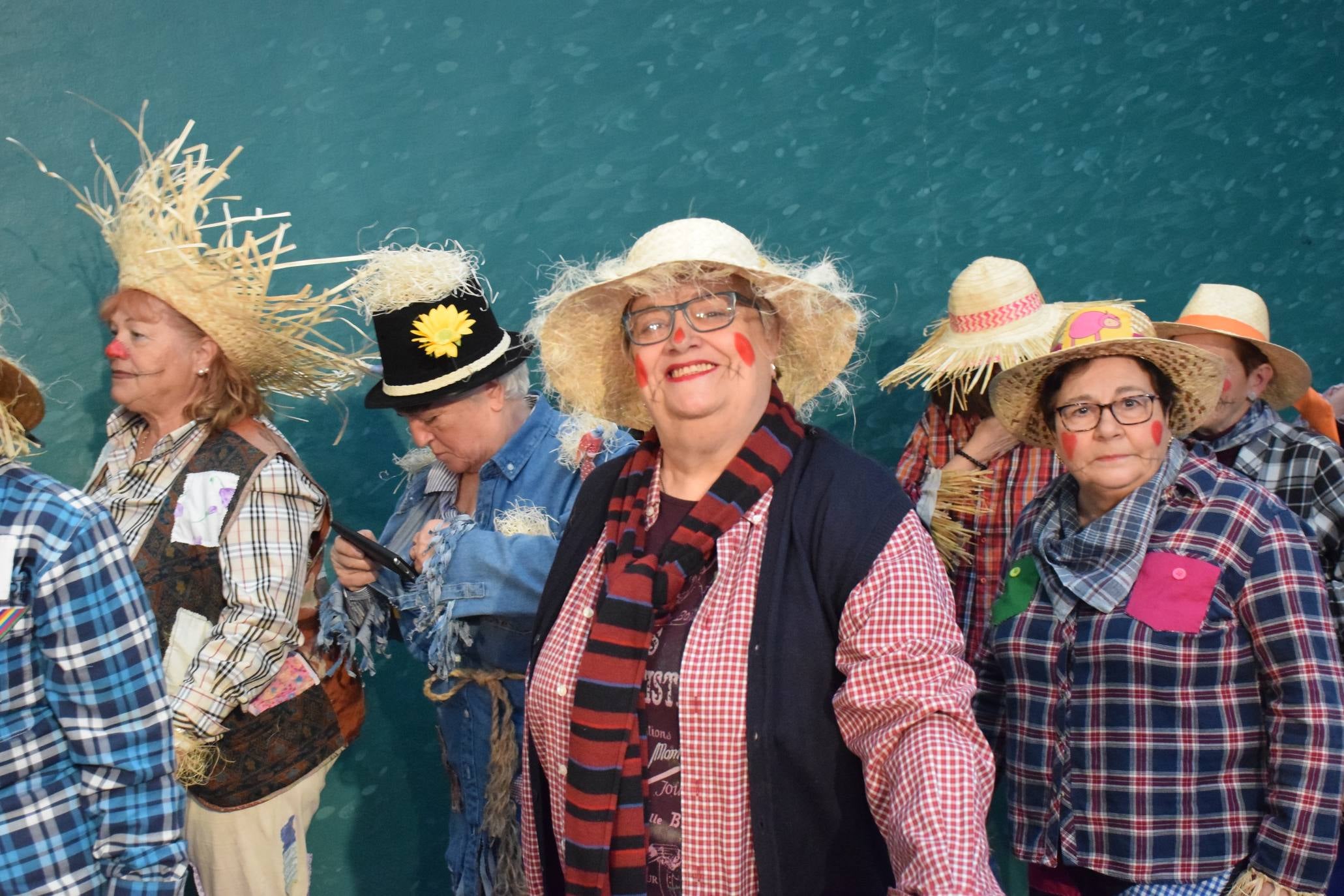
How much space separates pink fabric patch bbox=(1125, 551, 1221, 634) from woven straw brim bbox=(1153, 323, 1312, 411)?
122cm

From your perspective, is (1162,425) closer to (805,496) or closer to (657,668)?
(805,496)

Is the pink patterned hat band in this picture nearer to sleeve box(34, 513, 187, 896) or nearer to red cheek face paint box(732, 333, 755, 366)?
red cheek face paint box(732, 333, 755, 366)

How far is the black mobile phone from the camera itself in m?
3.19

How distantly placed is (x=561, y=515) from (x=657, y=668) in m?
1.05

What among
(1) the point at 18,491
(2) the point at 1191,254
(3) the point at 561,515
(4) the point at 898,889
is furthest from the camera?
(2) the point at 1191,254

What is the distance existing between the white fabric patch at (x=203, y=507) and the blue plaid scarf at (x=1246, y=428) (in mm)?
2818

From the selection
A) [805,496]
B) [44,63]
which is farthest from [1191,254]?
[44,63]

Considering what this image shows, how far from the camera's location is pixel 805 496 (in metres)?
2.10

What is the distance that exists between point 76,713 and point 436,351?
4.53 feet

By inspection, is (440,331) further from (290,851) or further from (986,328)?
(986,328)

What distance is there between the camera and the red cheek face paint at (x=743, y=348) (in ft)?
7.38

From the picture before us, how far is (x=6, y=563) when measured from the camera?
6.47ft

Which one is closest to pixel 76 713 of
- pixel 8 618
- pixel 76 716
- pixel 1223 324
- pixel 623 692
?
pixel 76 716

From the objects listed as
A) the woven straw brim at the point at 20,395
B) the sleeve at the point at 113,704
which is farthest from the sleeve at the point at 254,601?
the sleeve at the point at 113,704
